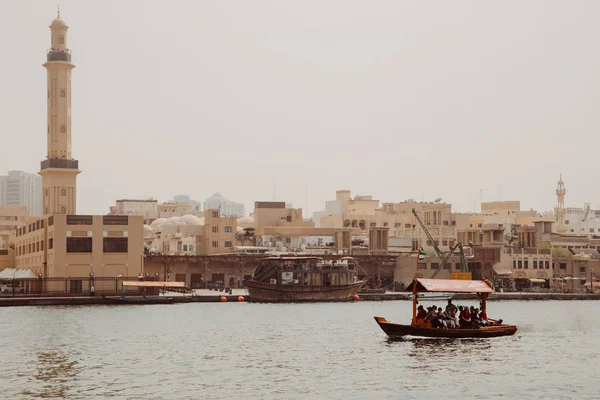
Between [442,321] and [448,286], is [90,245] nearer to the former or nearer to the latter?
[448,286]

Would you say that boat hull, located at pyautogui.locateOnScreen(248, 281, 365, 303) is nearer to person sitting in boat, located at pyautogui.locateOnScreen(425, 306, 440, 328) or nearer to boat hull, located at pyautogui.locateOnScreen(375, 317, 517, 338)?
boat hull, located at pyautogui.locateOnScreen(375, 317, 517, 338)

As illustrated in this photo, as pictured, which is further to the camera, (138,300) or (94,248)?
(94,248)

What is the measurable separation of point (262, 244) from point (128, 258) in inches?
1938

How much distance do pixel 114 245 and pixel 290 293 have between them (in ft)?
67.8

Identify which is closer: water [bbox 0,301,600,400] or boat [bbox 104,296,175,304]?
water [bbox 0,301,600,400]

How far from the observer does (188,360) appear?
5653 centimetres

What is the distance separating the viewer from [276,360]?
5697 centimetres

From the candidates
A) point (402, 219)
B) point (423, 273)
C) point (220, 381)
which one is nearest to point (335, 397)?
point (220, 381)

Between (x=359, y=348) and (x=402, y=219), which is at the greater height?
(x=402, y=219)

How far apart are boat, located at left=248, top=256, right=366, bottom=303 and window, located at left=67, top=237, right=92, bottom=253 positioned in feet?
61.4

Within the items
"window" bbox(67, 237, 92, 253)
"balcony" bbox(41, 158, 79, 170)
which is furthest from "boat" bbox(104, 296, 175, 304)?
"balcony" bbox(41, 158, 79, 170)

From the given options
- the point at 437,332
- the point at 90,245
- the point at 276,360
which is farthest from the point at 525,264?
the point at 276,360

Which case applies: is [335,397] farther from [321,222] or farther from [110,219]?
[321,222]

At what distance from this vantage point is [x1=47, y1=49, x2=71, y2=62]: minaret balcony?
130125 millimetres
